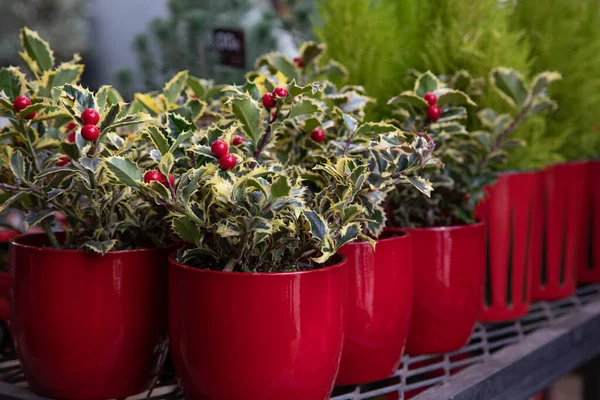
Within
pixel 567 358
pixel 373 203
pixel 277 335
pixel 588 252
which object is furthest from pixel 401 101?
pixel 588 252

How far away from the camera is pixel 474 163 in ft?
2.53

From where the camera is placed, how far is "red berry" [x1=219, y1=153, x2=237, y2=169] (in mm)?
483

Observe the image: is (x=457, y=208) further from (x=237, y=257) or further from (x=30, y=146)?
(x=30, y=146)

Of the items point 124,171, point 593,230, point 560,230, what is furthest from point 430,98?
point 593,230

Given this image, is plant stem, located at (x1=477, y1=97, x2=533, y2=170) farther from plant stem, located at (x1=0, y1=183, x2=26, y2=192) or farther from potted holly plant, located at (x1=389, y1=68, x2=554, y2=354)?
plant stem, located at (x1=0, y1=183, x2=26, y2=192)

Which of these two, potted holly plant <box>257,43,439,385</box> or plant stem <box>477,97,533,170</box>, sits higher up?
plant stem <box>477,97,533,170</box>

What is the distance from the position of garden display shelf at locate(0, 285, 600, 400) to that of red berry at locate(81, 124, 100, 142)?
9.2 inches

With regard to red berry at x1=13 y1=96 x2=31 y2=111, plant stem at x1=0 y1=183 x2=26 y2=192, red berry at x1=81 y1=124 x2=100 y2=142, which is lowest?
plant stem at x1=0 y1=183 x2=26 y2=192

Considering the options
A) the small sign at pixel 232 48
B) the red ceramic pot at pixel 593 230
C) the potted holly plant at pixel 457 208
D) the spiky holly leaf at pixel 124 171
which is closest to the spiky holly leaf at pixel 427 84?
the potted holly plant at pixel 457 208

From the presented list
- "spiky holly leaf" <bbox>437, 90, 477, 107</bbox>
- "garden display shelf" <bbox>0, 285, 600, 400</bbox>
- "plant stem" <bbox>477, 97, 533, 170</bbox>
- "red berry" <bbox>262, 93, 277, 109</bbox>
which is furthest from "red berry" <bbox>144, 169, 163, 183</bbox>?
"plant stem" <bbox>477, 97, 533, 170</bbox>

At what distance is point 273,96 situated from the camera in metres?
0.51

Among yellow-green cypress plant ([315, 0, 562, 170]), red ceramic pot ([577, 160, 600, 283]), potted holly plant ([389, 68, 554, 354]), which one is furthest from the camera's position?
red ceramic pot ([577, 160, 600, 283])

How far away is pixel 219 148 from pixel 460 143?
36cm

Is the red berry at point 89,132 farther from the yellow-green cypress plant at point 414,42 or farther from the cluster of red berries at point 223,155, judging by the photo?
the yellow-green cypress plant at point 414,42
